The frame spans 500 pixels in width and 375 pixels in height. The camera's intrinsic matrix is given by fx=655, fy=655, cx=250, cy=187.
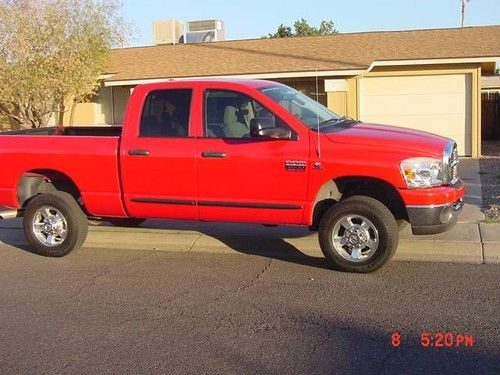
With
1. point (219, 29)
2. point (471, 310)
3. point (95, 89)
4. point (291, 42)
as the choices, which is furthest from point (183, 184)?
point (219, 29)

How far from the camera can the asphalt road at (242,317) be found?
4.48 m

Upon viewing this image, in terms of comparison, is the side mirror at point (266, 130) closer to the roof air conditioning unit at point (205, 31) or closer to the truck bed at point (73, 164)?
the truck bed at point (73, 164)

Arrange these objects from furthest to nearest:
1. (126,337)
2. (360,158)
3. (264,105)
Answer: (264,105) → (360,158) → (126,337)

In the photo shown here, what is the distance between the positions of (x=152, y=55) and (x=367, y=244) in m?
17.5

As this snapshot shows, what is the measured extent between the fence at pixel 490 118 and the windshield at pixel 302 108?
18.2 m

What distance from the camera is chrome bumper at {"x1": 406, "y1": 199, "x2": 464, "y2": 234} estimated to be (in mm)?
6336

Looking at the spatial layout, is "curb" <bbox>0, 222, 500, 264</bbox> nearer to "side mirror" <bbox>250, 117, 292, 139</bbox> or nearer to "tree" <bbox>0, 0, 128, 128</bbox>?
"side mirror" <bbox>250, 117, 292, 139</bbox>

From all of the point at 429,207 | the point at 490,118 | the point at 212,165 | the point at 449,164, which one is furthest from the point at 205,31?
the point at 429,207

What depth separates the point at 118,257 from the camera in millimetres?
7738

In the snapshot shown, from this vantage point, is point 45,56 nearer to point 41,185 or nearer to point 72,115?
point 72,115

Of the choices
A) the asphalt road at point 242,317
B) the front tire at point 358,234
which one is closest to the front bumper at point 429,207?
the front tire at point 358,234

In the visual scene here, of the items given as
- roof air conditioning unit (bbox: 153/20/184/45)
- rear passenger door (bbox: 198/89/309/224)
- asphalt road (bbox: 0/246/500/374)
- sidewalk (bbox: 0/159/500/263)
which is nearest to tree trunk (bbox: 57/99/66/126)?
roof air conditioning unit (bbox: 153/20/184/45)

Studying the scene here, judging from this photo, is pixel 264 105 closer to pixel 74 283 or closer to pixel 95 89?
pixel 74 283

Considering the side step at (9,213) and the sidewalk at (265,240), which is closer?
the sidewalk at (265,240)
